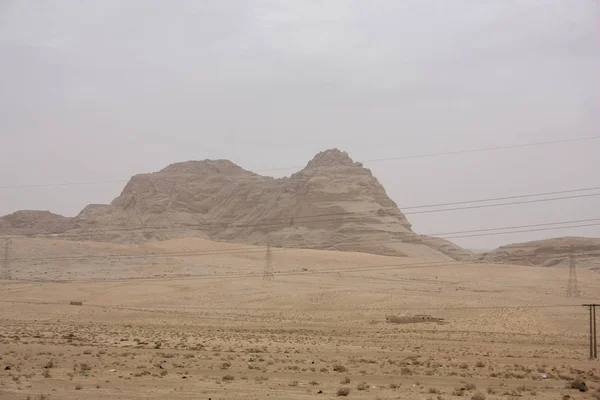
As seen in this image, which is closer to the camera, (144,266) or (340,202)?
Result: (144,266)

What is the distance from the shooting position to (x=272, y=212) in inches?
5413

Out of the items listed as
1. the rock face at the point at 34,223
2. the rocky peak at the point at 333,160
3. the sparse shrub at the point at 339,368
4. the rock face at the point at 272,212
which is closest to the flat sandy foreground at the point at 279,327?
the sparse shrub at the point at 339,368

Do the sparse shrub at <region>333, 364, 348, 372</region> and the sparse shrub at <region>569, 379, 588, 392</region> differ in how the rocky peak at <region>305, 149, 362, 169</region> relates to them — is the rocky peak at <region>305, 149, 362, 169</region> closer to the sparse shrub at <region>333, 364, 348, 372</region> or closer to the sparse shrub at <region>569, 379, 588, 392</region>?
the sparse shrub at <region>333, 364, 348, 372</region>

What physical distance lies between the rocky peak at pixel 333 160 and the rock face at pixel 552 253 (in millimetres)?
43508

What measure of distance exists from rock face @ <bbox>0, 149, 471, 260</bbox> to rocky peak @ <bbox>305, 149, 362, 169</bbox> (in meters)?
0.24

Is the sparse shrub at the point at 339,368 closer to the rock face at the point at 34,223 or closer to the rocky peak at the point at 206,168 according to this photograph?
the rock face at the point at 34,223

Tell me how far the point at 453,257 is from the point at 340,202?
23.9 m

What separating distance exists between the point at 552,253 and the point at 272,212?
54.3 meters

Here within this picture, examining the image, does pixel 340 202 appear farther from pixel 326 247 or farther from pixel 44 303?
pixel 44 303

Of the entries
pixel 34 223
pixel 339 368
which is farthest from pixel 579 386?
pixel 34 223

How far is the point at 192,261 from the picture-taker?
92312mm

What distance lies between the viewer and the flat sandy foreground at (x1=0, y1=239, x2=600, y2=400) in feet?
70.2

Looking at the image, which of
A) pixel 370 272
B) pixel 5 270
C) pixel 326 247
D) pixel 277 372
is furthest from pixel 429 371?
pixel 326 247

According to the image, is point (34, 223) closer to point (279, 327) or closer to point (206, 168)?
point (206, 168)
